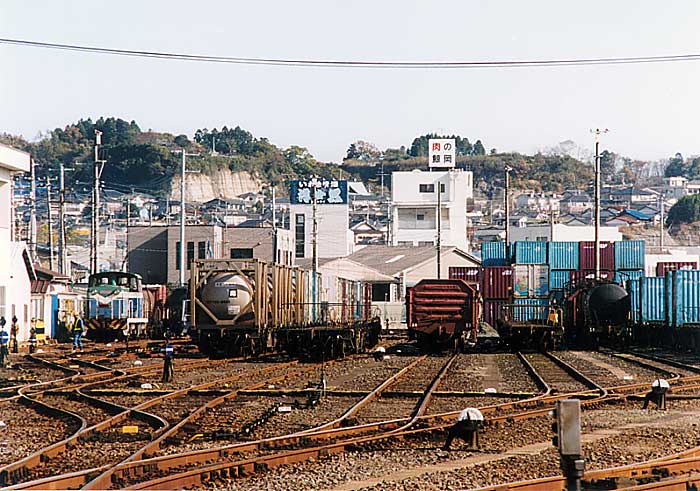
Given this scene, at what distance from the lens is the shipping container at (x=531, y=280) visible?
4266 centimetres

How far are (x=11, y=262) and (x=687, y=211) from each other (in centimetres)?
8980

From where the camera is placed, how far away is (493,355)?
32.6 metres

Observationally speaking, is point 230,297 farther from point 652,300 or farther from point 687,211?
point 687,211

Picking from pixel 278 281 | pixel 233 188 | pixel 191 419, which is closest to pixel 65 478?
pixel 191 419

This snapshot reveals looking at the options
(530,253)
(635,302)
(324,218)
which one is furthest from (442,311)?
(324,218)

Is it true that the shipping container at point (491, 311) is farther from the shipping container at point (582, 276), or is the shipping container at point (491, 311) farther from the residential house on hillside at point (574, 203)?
the residential house on hillside at point (574, 203)

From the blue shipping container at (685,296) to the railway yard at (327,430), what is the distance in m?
11.8

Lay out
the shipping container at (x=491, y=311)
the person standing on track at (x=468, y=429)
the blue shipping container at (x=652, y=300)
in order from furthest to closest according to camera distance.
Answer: the shipping container at (x=491, y=311), the blue shipping container at (x=652, y=300), the person standing on track at (x=468, y=429)

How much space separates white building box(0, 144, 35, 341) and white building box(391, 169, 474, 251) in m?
46.4

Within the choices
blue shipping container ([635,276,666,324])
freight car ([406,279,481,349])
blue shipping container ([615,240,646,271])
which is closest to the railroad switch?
freight car ([406,279,481,349])

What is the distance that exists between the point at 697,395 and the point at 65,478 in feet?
39.1

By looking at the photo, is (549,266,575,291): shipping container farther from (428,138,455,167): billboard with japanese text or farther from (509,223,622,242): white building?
(428,138,455,167): billboard with japanese text

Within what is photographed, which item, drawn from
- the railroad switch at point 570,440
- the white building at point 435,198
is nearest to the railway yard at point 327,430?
the railroad switch at point 570,440

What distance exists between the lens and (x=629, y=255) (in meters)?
57.0
